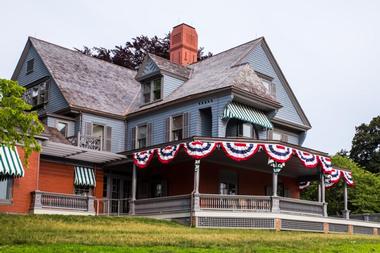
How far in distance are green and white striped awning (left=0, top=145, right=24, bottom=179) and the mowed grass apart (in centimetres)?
290

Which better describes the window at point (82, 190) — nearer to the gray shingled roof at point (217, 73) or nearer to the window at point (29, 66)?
the gray shingled roof at point (217, 73)

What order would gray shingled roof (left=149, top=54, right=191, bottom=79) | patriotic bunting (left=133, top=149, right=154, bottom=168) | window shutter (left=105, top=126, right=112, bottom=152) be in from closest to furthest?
patriotic bunting (left=133, top=149, right=154, bottom=168) < window shutter (left=105, top=126, right=112, bottom=152) < gray shingled roof (left=149, top=54, right=191, bottom=79)

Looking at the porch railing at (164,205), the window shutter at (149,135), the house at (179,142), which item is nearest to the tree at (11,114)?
the house at (179,142)

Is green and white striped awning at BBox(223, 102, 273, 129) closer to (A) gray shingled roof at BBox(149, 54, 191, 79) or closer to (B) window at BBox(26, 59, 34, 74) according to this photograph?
(A) gray shingled roof at BBox(149, 54, 191, 79)

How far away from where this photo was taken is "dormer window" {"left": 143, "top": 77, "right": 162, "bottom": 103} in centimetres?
3412

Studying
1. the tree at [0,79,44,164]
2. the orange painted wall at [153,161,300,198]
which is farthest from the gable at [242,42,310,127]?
the tree at [0,79,44,164]

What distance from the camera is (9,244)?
16.0 meters

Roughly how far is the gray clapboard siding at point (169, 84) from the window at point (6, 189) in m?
10.5

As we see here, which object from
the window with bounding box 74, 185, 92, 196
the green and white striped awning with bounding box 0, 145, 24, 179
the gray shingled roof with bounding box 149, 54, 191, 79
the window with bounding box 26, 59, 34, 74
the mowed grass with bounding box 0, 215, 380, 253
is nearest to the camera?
the mowed grass with bounding box 0, 215, 380, 253

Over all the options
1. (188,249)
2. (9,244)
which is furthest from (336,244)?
(9,244)

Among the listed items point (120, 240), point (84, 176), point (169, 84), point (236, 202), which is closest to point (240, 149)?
point (236, 202)

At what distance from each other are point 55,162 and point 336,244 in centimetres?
1583

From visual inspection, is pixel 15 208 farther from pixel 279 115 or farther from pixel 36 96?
pixel 279 115

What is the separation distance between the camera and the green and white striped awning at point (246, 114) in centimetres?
2963
